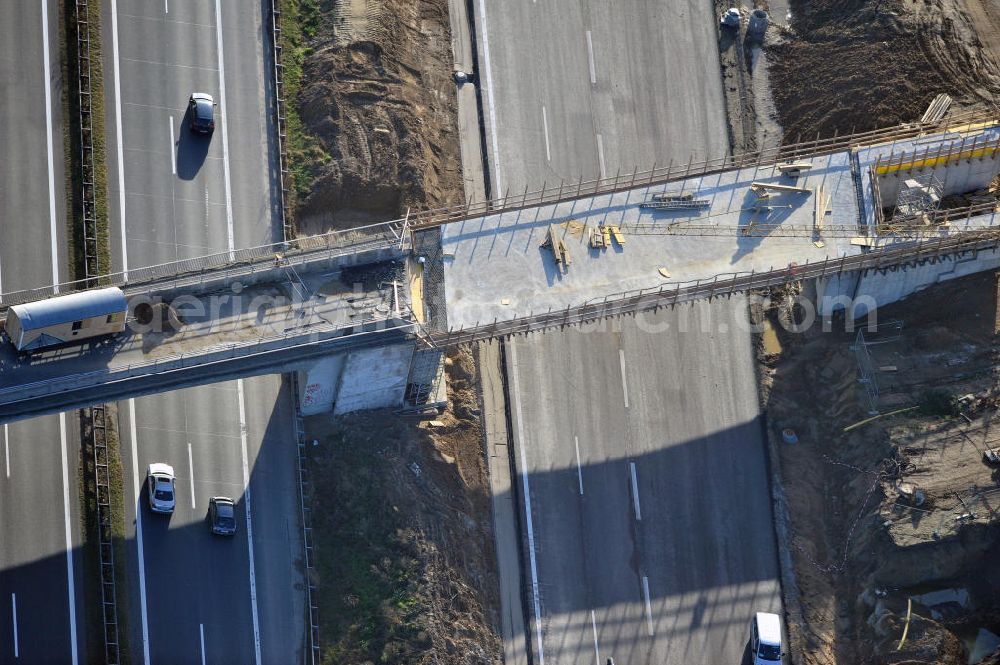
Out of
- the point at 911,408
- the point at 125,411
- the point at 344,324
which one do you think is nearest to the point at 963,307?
the point at 911,408

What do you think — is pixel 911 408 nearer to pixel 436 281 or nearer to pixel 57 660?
pixel 436 281

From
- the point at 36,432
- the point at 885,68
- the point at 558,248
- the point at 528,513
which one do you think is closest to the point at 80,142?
the point at 36,432

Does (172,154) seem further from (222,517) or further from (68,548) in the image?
(68,548)

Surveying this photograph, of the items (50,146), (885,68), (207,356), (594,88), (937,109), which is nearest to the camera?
(207,356)

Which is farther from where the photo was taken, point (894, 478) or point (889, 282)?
point (889, 282)

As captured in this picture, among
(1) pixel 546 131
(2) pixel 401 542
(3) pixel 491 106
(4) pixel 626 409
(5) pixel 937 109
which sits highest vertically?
(3) pixel 491 106

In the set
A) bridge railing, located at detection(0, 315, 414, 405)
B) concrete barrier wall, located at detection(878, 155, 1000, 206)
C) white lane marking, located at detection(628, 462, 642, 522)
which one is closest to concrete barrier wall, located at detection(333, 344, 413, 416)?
bridge railing, located at detection(0, 315, 414, 405)
